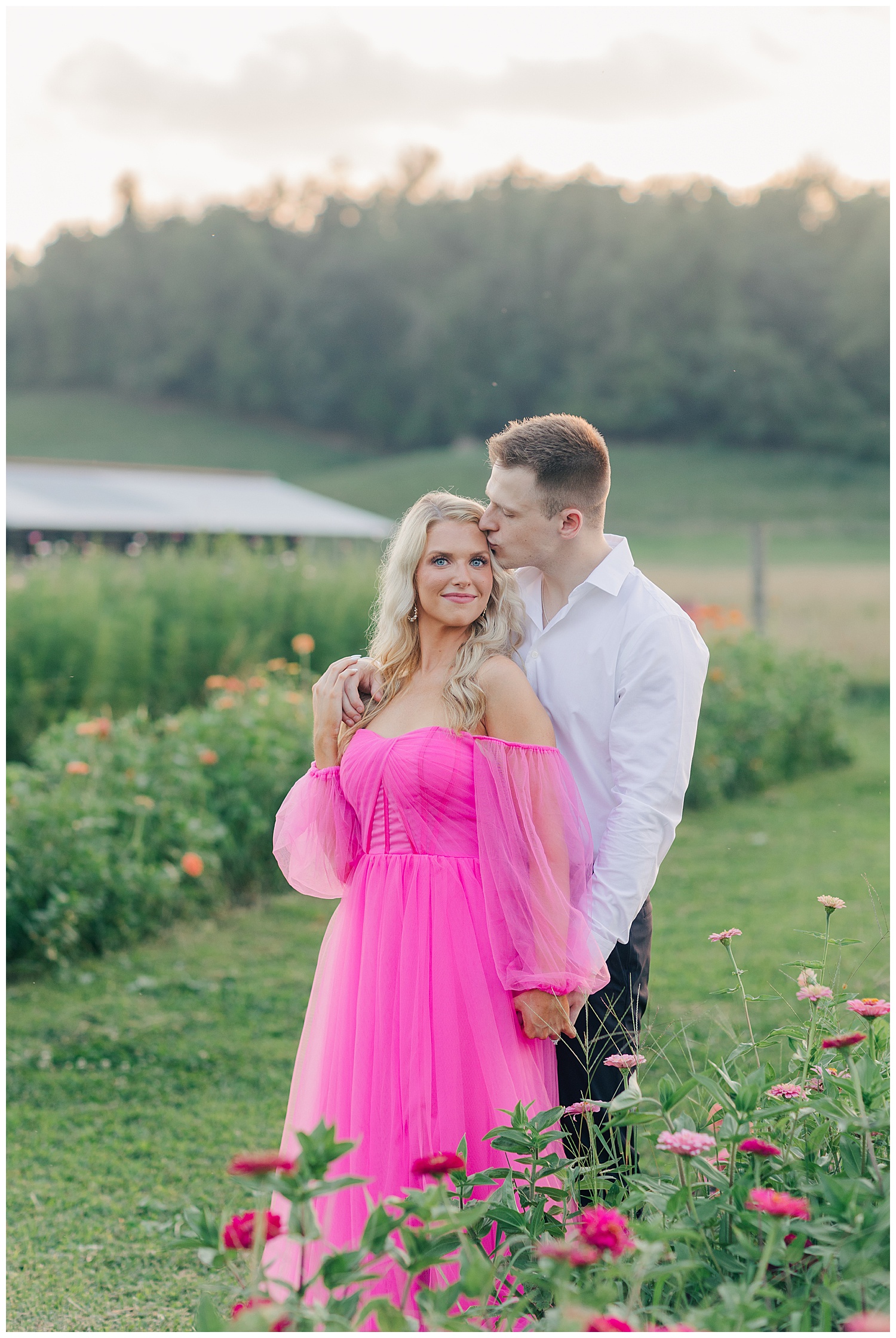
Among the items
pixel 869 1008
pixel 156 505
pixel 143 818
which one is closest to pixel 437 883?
pixel 869 1008

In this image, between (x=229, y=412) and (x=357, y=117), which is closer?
(x=357, y=117)

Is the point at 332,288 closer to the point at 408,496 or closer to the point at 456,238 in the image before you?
the point at 456,238

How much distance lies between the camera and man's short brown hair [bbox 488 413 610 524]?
2254 millimetres

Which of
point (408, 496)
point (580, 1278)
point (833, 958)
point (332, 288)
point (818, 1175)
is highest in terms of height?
point (332, 288)

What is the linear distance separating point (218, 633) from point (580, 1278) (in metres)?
6.58

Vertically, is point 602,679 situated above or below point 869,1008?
above

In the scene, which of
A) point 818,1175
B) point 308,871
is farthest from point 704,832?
point 818,1175

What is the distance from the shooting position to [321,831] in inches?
91.3

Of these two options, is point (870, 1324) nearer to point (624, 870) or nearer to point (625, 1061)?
point (625, 1061)

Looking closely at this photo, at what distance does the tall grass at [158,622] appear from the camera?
6.86 metres

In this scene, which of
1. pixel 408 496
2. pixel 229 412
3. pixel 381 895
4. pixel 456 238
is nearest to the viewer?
pixel 381 895

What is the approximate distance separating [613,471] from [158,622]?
30749mm

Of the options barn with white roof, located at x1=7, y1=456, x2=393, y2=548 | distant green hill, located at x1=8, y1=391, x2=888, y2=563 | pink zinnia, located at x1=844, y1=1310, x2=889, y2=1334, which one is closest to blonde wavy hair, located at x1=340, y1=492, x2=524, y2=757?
pink zinnia, located at x1=844, y1=1310, x2=889, y2=1334

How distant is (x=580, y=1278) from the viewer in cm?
142
